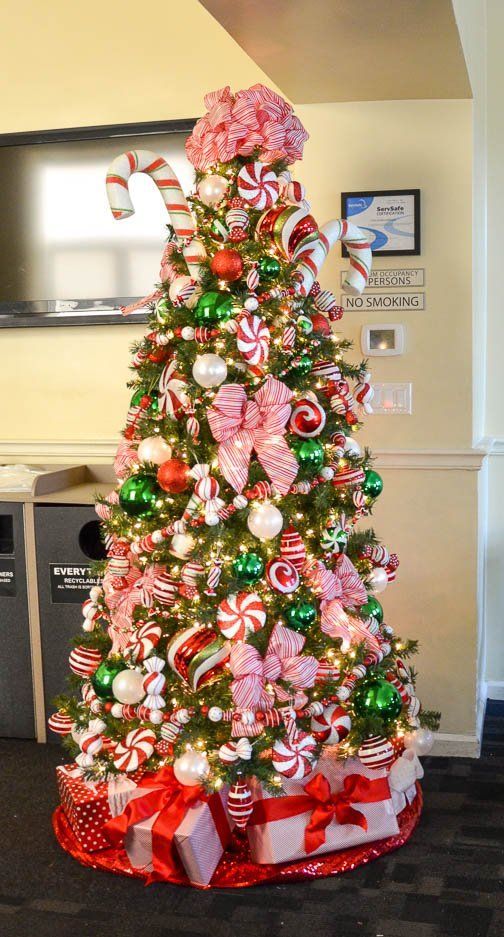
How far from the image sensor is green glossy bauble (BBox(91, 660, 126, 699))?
2.32m

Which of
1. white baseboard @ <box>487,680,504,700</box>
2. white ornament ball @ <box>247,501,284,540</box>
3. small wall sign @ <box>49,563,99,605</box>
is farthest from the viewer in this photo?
white baseboard @ <box>487,680,504,700</box>

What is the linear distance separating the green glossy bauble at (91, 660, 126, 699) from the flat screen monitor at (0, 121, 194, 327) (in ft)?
4.73

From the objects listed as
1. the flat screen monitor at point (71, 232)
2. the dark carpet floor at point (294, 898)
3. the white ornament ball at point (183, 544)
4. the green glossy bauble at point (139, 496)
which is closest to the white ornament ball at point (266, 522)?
the white ornament ball at point (183, 544)

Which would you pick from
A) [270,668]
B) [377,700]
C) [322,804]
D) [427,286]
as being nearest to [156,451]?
[270,668]

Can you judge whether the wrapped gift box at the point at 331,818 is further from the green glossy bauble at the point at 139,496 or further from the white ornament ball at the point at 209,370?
the white ornament ball at the point at 209,370

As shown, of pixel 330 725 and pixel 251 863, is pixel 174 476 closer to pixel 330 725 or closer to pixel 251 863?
pixel 330 725

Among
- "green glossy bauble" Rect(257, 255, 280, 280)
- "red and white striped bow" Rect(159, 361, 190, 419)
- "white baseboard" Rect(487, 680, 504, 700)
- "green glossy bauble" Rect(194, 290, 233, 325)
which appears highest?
"green glossy bauble" Rect(257, 255, 280, 280)

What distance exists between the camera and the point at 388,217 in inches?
117

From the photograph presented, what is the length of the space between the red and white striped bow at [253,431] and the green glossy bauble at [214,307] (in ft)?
0.52

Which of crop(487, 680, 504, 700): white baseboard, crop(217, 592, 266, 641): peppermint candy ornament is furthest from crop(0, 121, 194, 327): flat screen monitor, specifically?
crop(487, 680, 504, 700): white baseboard

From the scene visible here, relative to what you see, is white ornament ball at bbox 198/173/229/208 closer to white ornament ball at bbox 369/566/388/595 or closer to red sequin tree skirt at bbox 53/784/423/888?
white ornament ball at bbox 369/566/388/595

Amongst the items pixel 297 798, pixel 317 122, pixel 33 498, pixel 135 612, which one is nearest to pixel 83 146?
pixel 317 122

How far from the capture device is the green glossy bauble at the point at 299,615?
2270 mm

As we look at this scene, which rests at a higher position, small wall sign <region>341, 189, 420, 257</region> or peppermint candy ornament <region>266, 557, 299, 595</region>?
small wall sign <region>341, 189, 420, 257</region>
